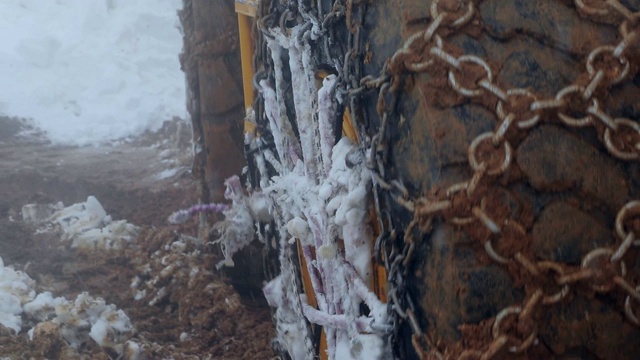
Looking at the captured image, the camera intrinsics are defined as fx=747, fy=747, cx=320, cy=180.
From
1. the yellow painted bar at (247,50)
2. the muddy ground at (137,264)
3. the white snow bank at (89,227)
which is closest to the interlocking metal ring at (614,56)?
the yellow painted bar at (247,50)

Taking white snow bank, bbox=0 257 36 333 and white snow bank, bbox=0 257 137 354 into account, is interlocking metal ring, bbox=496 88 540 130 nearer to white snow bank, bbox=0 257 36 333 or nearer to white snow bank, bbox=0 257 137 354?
white snow bank, bbox=0 257 137 354

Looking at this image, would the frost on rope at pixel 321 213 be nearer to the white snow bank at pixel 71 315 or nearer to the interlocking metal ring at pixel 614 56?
the interlocking metal ring at pixel 614 56

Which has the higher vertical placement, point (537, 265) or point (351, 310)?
point (537, 265)

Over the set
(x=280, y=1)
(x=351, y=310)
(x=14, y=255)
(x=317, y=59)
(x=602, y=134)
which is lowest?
(x=14, y=255)

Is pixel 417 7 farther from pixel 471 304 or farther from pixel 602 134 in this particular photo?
pixel 471 304

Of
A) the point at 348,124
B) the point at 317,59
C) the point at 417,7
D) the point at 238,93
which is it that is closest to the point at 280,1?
the point at 317,59

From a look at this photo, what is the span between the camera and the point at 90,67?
8.62 meters

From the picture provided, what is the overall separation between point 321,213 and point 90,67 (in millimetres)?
7669

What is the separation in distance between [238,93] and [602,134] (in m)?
2.27

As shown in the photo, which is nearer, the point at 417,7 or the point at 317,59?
the point at 417,7

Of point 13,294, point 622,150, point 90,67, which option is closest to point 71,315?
point 13,294

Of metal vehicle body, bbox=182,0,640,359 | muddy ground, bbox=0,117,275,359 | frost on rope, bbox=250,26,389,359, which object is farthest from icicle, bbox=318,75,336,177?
muddy ground, bbox=0,117,275,359

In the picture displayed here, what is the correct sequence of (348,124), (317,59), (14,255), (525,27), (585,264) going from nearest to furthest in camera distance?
(585,264), (525,27), (348,124), (317,59), (14,255)

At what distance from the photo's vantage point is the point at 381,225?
1.34m
